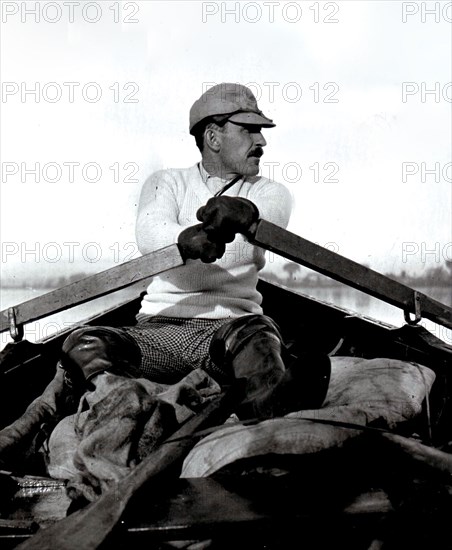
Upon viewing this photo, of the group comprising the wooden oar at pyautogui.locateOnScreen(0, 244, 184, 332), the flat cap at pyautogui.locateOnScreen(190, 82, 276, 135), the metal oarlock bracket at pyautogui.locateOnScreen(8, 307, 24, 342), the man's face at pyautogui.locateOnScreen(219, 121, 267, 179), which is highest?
the flat cap at pyautogui.locateOnScreen(190, 82, 276, 135)

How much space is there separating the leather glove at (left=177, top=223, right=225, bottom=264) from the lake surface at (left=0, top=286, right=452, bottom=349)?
3.11 metres

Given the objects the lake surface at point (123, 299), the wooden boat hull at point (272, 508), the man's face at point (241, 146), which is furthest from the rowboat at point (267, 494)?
the lake surface at point (123, 299)

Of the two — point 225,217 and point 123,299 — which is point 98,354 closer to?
point 225,217

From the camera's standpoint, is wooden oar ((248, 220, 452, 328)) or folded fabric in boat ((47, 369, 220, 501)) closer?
folded fabric in boat ((47, 369, 220, 501))

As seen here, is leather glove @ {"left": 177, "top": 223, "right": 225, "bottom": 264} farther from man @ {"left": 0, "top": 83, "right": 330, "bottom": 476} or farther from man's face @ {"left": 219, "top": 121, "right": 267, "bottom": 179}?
man's face @ {"left": 219, "top": 121, "right": 267, "bottom": 179}

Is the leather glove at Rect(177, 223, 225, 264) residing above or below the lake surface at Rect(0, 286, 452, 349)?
above

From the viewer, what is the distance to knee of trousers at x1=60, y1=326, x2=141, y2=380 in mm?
1959

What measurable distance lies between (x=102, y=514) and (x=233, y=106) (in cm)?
139

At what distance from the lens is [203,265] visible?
2.39 meters

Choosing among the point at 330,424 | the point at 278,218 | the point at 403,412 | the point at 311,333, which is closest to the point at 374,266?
the point at 311,333

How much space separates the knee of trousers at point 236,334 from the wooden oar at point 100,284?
0.23 metres

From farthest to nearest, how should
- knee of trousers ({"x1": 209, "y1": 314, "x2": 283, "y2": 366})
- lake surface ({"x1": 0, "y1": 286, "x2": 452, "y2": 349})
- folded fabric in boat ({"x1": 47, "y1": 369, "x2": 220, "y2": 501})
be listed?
lake surface ({"x1": 0, "y1": 286, "x2": 452, "y2": 349}), knee of trousers ({"x1": 209, "y1": 314, "x2": 283, "y2": 366}), folded fabric in boat ({"x1": 47, "y1": 369, "x2": 220, "y2": 501})

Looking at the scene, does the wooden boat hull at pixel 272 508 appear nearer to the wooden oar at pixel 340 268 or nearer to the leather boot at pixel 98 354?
the leather boot at pixel 98 354

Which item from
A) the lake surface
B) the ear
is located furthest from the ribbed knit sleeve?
the lake surface
